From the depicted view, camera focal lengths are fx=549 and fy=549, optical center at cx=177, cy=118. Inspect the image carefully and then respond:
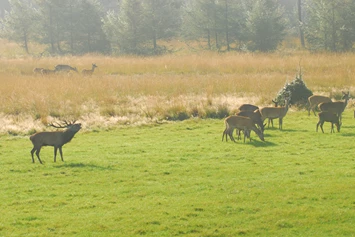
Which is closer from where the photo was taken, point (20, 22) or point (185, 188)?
point (185, 188)

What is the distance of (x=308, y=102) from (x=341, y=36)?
30225mm

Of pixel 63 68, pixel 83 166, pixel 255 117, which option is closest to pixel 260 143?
pixel 255 117

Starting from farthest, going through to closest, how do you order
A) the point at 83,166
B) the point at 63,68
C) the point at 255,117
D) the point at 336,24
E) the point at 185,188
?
1. the point at 336,24
2. the point at 63,68
3. the point at 255,117
4. the point at 83,166
5. the point at 185,188

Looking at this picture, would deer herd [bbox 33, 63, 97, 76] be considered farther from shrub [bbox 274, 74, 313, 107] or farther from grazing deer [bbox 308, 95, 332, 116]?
grazing deer [bbox 308, 95, 332, 116]

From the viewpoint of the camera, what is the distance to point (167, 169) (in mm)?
13875

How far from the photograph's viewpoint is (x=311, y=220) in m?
9.94

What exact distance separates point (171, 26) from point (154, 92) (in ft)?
119

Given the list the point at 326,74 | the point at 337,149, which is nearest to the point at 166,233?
the point at 337,149

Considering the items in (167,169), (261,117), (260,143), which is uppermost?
(261,117)

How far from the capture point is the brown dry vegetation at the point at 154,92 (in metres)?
23.1

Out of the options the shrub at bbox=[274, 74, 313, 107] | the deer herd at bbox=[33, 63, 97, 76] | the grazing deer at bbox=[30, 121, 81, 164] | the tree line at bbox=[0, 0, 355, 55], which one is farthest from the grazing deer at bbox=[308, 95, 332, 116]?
the tree line at bbox=[0, 0, 355, 55]

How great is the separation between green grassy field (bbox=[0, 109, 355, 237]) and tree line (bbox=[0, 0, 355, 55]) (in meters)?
37.3

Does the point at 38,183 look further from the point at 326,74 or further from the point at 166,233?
the point at 326,74

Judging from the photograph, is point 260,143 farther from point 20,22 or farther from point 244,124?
point 20,22
